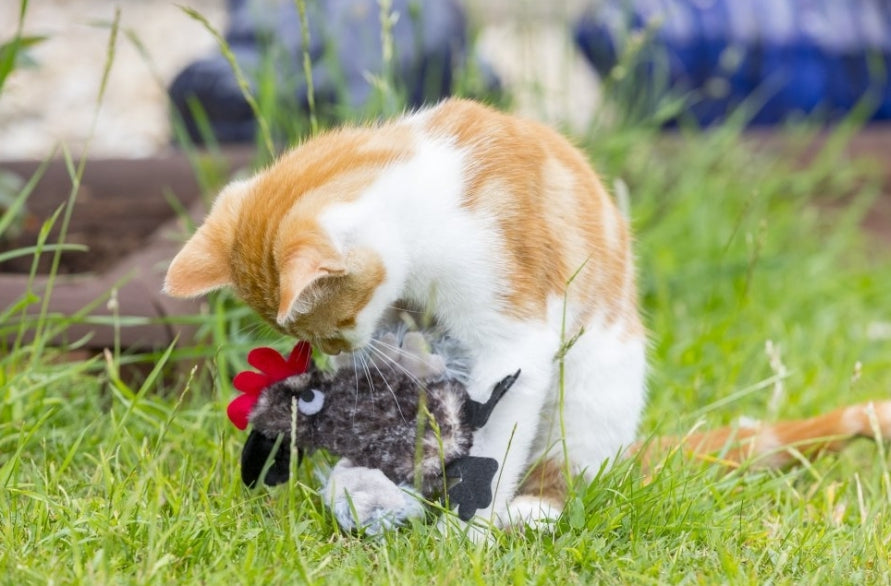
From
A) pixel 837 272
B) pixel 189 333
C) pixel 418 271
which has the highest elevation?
pixel 418 271

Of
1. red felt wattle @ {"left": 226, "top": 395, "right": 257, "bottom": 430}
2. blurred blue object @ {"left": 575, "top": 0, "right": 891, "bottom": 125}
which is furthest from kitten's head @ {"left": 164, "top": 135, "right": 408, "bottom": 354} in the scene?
blurred blue object @ {"left": 575, "top": 0, "right": 891, "bottom": 125}

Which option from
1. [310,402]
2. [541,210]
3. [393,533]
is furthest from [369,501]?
[541,210]

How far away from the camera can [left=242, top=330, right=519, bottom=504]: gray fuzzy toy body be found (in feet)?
5.07

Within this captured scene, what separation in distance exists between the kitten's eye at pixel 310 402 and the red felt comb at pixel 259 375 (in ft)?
0.13

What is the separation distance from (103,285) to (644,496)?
1.17m

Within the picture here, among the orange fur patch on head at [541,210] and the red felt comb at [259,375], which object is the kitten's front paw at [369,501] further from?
the orange fur patch on head at [541,210]

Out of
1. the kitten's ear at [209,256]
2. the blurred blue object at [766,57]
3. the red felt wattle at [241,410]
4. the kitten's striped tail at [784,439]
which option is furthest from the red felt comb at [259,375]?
the blurred blue object at [766,57]

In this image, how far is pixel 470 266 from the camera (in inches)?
60.4

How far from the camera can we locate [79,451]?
5.90 ft

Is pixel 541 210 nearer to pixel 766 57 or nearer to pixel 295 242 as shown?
pixel 295 242

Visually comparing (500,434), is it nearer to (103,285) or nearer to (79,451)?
(79,451)

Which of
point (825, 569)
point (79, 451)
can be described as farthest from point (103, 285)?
point (825, 569)

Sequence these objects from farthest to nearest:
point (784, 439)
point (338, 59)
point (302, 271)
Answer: point (338, 59) < point (784, 439) < point (302, 271)

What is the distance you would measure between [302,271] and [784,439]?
0.99m
